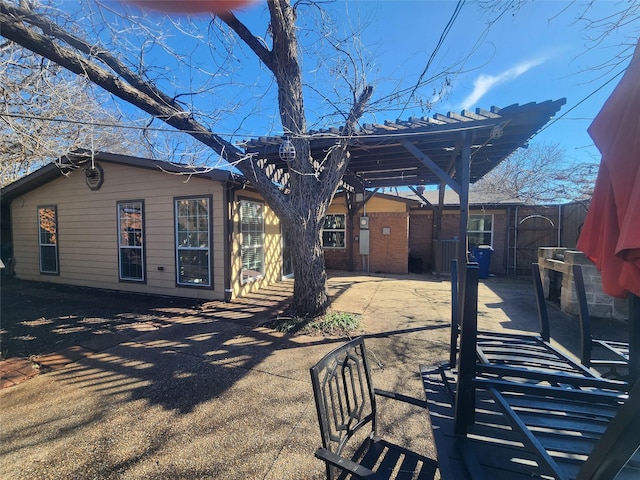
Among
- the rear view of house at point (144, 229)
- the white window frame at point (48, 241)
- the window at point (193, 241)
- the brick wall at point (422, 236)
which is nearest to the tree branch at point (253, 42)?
the rear view of house at point (144, 229)

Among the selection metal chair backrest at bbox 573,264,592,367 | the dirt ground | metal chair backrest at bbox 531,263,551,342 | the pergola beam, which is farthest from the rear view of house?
metal chair backrest at bbox 573,264,592,367

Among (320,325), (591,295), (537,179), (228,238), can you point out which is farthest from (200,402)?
(537,179)

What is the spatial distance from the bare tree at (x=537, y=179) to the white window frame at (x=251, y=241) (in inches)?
353

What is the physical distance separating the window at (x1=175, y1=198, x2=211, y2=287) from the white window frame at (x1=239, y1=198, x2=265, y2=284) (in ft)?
2.71

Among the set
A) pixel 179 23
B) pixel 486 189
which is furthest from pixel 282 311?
pixel 486 189

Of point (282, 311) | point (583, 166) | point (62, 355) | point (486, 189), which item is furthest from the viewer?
point (486, 189)

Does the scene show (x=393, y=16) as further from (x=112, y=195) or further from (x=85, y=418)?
(x=112, y=195)

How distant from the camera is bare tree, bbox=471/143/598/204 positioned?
11.1m

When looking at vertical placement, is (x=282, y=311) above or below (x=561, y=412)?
below

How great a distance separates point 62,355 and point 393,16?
7004 mm

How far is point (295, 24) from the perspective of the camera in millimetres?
4840

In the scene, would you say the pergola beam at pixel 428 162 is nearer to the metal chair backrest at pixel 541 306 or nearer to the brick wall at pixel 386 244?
the metal chair backrest at pixel 541 306

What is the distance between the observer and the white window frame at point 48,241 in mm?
8859

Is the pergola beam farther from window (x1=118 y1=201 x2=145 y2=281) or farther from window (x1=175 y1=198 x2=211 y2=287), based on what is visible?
window (x1=118 y1=201 x2=145 y2=281)
